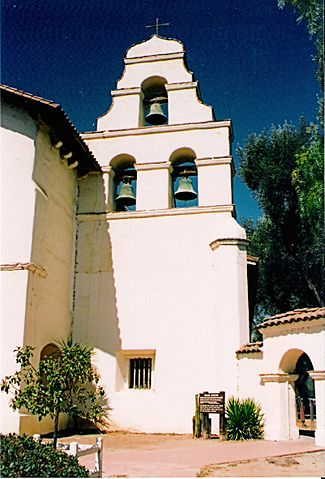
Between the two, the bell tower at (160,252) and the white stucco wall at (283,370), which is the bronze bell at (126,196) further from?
the white stucco wall at (283,370)

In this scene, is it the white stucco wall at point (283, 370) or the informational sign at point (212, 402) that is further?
the informational sign at point (212, 402)

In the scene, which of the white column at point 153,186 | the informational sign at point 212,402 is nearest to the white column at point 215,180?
the white column at point 153,186

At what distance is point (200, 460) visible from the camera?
8.80m

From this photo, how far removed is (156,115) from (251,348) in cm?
844

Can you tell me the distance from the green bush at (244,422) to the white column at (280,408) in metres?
0.19

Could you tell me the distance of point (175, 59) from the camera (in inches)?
681

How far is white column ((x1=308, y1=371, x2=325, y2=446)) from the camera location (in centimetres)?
1027

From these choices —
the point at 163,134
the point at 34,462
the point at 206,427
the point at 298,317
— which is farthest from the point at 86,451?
the point at 163,134

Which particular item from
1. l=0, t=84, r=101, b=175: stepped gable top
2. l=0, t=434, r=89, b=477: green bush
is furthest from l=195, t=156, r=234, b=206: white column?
l=0, t=434, r=89, b=477: green bush

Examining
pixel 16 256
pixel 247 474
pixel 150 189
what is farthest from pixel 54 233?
pixel 247 474

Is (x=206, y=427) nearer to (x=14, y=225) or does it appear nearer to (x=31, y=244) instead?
(x=31, y=244)

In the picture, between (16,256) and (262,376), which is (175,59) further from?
(262,376)

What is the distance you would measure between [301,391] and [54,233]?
52.8 ft

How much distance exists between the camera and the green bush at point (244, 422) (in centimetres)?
→ 1196
